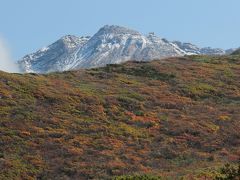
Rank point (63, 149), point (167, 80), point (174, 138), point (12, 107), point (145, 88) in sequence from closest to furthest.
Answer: point (63, 149) < point (174, 138) < point (12, 107) < point (145, 88) < point (167, 80)

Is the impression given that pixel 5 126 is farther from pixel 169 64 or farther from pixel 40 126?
pixel 169 64

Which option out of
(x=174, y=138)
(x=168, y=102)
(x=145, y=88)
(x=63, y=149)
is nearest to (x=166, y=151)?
(x=174, y=138)

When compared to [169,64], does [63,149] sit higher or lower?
lower

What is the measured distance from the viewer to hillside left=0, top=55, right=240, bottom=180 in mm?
34969

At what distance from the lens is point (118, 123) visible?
150 ft

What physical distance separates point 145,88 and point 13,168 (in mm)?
27160

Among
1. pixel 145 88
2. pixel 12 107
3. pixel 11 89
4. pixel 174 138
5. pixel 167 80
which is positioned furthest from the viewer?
pixel 167 80

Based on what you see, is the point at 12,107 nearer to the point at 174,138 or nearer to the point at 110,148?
the point at 110,148

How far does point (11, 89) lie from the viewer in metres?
53.1

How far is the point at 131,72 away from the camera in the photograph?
6825 cm

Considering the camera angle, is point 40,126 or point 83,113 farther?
point 83,113

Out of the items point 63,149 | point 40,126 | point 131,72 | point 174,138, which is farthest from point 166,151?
point 131,72

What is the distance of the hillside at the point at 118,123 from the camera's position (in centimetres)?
3497

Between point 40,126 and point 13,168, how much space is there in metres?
9.46
